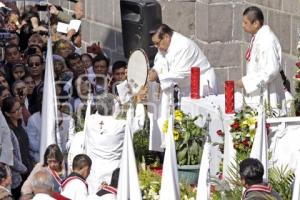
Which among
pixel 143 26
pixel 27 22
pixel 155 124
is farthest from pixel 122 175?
pixel 27 22

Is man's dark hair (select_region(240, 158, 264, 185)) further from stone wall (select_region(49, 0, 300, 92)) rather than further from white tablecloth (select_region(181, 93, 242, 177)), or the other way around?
stone wall (select_region(49, 0, 300, 92))

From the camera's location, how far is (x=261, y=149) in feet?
45.4

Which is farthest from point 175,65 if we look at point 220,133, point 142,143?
point 220,133

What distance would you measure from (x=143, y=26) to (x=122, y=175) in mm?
6446

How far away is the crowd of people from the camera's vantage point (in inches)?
551

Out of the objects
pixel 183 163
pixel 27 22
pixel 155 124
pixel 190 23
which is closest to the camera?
pixel 183 163

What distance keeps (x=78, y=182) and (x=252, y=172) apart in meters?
2.18

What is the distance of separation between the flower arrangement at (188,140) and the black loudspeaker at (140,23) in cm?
352

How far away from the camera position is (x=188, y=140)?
15.7m

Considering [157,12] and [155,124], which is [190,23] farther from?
[155,124]

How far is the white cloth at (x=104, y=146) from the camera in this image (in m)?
15.7

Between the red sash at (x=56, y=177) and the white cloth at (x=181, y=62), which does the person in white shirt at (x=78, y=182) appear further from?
the white cloth at (x=181, y=62)

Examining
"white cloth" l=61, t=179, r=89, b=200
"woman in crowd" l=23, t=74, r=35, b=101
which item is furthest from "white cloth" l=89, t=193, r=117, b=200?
"woman in crowd" l=23, t=74, r=35, b=101

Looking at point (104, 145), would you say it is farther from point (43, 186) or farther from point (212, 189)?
point (43, 186)
